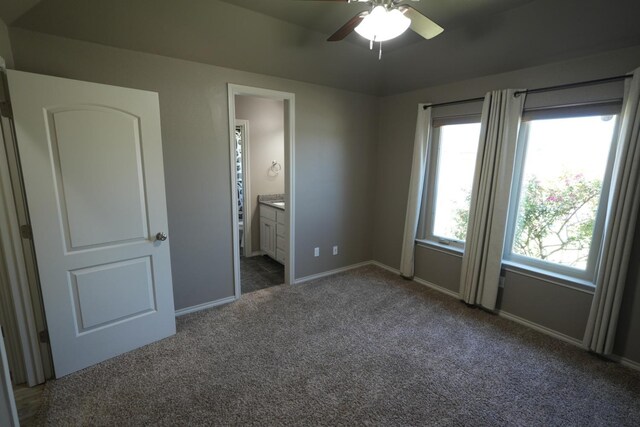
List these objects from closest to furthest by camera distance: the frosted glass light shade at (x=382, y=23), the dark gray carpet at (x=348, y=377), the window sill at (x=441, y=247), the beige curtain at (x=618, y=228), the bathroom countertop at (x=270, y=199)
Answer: the frosted glass light shade at (x=382, y=23) → the dark gray carpet at (x=348, y=377) → the beige curtain at (x=618, y=228) → the window sill at (x=441, y=247) → the bathroom countertop at (x=270, y=199)

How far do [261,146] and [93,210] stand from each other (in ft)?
8.96

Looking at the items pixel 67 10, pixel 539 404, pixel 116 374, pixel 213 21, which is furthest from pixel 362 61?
pixel 116 374

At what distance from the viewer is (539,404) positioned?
1.87 meters

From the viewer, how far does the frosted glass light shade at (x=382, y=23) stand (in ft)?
5.41

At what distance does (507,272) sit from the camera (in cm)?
286

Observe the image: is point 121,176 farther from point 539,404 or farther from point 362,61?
point 539,404

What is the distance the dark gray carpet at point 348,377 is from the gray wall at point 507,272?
23 centimetres

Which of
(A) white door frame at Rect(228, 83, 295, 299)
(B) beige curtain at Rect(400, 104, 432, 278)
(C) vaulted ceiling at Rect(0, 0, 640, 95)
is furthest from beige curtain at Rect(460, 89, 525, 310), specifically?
(A) white door frame at Rect(228, 83, 295, 299)

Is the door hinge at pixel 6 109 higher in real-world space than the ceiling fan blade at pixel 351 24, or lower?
lower

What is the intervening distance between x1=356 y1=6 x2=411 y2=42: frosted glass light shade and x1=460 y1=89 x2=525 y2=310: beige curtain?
1.54m

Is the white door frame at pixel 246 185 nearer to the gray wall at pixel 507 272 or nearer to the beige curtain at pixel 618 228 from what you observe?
the gray wall at pixel 507 272

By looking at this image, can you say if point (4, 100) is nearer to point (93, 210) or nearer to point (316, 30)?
point (93, 210)

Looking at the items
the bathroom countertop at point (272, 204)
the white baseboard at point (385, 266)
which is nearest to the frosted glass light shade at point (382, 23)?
the bathroom countertop at point (272, 204)

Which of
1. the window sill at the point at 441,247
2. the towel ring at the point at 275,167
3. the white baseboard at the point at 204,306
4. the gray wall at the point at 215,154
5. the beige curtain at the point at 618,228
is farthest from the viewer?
the towel ring at the point at 275,167
